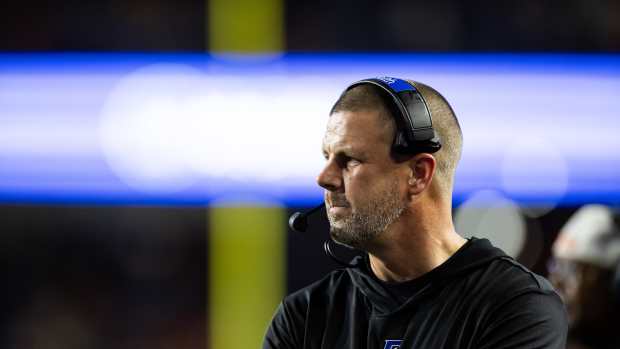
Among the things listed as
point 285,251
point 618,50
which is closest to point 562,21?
point 618,50

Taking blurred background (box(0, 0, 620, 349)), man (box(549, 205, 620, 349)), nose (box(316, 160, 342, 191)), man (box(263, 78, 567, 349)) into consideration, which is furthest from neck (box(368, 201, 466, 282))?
blurred background (box(0, 0, 620, 349))

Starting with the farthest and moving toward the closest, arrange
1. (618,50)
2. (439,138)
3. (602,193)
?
(618,50), (602,193), (439,138)

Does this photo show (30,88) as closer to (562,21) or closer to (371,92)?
(562,21)

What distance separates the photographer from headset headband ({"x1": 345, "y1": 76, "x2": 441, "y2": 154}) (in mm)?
1438

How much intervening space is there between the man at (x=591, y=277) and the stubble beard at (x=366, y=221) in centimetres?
82

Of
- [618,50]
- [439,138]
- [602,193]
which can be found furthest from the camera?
[618,50]

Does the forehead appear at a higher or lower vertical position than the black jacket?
higher

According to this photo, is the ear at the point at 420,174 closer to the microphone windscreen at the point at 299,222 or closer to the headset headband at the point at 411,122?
the headset headband at the point at 411,122

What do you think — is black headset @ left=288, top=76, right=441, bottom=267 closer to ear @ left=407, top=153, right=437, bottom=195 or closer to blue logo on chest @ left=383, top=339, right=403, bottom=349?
ear @ left=407, top=153, right=437, bottom=195

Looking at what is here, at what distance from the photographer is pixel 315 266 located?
4922mm

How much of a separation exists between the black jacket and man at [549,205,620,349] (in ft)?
2.50

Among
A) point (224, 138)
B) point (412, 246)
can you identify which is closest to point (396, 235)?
point (412, 246)

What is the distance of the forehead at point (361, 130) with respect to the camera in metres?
1.46

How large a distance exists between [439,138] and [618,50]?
146 inches
